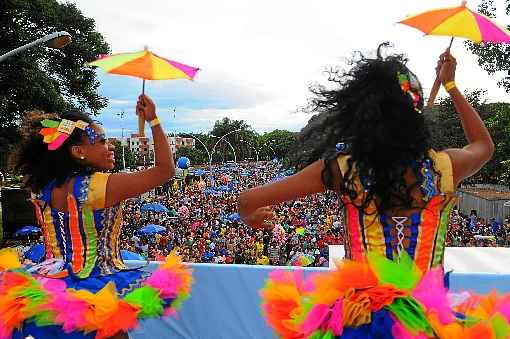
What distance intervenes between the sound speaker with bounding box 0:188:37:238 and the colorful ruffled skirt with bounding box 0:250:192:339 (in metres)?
16.7

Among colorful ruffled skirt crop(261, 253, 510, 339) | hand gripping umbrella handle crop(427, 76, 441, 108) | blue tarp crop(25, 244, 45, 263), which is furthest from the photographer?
blue tarp crop(25, 244, 45, 263)

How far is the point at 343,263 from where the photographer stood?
1.81 m

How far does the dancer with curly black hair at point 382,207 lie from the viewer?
1.70 meters

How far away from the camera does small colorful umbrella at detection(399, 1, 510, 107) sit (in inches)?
81.7

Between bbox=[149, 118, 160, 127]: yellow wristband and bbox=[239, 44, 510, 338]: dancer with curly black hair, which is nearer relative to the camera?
bbox=[239, 44, 510, 338]: dancer with curly black hair

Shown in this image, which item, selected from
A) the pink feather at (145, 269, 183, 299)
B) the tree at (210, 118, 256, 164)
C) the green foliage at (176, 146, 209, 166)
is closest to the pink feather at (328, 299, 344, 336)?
the pink feather at (145, 269, 183, 299)

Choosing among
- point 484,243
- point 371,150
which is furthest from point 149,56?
point 484,243

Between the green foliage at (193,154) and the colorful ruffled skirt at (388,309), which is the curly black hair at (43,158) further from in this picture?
the green foliage at (193,154)

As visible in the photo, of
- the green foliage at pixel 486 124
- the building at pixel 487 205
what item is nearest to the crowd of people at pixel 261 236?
the green foliage at pixel 486 124

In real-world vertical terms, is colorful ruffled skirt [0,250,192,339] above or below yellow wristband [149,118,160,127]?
below

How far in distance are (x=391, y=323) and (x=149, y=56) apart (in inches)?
71.5

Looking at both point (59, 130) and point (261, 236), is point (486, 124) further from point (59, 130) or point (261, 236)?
point (59, 130)

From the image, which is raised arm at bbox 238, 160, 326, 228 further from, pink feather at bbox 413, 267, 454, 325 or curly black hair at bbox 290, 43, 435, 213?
pink feather at bbox 413, 267, 454, 325

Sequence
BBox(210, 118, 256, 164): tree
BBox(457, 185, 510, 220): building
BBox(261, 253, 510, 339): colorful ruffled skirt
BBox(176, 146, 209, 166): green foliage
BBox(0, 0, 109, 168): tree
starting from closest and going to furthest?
BBox(261, 253, 510, 339): colorful ruffled skirt
BBox(0, 0, 109, 168): tree
BBox(457, 185, 510, 220): building
BBox(176, 146, 209, 166): green foliage
BBox(210, 118, 256, 164): tree
